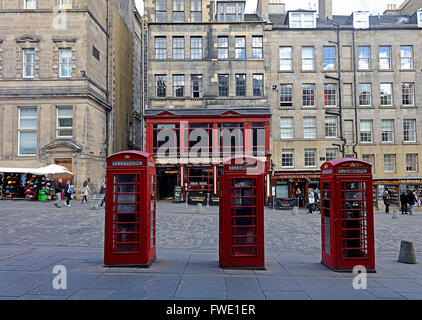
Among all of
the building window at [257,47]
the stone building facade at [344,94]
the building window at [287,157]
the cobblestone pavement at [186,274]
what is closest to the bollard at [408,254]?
the cobblestone pavement at [186,274]

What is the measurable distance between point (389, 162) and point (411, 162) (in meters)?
2.00

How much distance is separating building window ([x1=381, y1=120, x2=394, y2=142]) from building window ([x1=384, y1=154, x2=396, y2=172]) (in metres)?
1.50

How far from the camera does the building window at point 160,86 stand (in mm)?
30919

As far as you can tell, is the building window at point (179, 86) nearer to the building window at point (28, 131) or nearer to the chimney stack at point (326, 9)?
the building window at point (28, 131)

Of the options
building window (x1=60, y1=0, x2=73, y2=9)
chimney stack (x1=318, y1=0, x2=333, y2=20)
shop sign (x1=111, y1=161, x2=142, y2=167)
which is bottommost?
shop sign (x1=111, y1=161, x2=142, y2=167)

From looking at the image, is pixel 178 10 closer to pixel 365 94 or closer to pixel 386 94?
pixel 365 94

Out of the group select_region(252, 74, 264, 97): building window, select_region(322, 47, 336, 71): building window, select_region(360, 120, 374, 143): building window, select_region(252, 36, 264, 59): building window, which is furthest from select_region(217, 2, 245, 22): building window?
select_region(360, 120, 374, 143): building window

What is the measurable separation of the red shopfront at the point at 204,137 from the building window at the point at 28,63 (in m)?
10.0

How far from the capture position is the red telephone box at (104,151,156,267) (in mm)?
7137

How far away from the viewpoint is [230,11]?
31891 millimetres

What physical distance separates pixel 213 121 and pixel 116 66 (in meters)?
12.4

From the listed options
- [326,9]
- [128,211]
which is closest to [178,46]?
[326,9]

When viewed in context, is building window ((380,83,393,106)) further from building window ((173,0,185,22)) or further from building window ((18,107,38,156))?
building window ((18,107,38,156))
